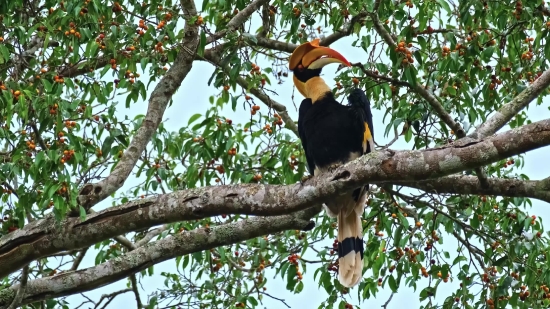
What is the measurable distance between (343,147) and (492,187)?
102 centimetres

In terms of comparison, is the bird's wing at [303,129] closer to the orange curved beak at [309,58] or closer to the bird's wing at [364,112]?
the orange curved beak at [309,58]

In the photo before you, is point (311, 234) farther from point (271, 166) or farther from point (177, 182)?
point (177, 182)

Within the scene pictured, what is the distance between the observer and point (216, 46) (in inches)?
174

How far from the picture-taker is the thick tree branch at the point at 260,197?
106 inches

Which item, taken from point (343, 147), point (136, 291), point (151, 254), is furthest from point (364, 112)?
point (136, 291)

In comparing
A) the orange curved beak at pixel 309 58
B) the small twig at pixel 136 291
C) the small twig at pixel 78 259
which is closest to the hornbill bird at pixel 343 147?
the orange curved beak at pixel 309 58

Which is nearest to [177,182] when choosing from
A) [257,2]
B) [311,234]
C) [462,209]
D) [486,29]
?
[311,234]

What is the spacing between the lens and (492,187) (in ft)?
10.9

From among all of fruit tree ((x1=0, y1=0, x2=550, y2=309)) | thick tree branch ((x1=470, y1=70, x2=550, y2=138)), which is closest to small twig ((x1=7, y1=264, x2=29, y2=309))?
fruit tree ((x1=0, y1=0, x2=550, y2=309))

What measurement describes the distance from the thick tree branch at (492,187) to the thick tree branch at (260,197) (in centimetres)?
23

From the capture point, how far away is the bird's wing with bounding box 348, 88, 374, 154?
4043mm

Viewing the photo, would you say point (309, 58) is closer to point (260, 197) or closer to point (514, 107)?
point (514, 107)

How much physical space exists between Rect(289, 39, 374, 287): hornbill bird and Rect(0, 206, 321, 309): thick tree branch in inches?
19.0

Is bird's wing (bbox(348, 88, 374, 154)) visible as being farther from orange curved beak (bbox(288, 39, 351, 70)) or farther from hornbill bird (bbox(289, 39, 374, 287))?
orange curved beak (bbox(288, 39, 351, 70))
